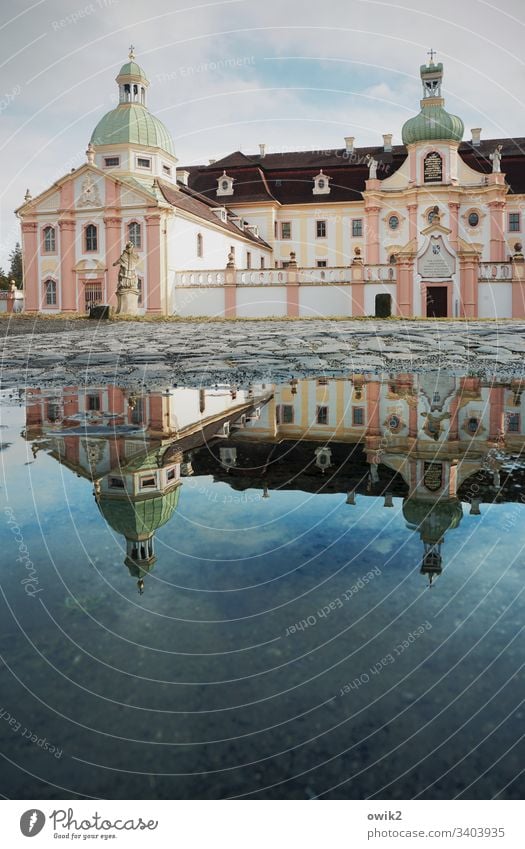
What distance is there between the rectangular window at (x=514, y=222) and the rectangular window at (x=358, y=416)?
47340 mm

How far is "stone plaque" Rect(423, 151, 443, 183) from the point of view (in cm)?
4739

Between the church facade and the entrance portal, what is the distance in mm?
71

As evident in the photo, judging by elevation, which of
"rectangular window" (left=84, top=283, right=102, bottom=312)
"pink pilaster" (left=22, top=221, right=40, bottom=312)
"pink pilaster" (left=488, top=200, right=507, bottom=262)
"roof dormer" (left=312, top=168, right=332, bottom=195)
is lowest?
"rectangular window" (left=84, top=283, right=102, bottom=312)

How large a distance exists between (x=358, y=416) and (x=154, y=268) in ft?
110

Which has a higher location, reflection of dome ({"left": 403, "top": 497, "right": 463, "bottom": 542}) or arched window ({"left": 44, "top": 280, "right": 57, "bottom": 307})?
arched window ({"left": 44, "top": 280, "right": 57, "bottom": 307})

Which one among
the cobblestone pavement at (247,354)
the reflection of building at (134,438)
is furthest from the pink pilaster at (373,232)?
the reflection of building at (134,438)

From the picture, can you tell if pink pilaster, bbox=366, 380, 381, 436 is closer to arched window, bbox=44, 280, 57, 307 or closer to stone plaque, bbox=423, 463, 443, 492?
stone plaque, bbox=423, 463, 443, 492

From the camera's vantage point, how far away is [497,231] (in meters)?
48.8

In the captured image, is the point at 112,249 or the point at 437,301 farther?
the point at 112,249

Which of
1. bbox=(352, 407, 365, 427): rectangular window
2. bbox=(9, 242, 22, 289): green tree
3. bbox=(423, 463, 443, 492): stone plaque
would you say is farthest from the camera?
bbox=(9, 242, 22, 289): green tree

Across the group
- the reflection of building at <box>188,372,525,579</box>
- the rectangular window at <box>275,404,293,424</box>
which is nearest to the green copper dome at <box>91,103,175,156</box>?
the reflection of building at <box>188,372,525,579</box>

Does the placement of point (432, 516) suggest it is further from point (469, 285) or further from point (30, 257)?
point (30, 257)

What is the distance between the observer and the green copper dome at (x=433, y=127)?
47344mm

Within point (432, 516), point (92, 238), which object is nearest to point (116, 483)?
point (432, 516)
